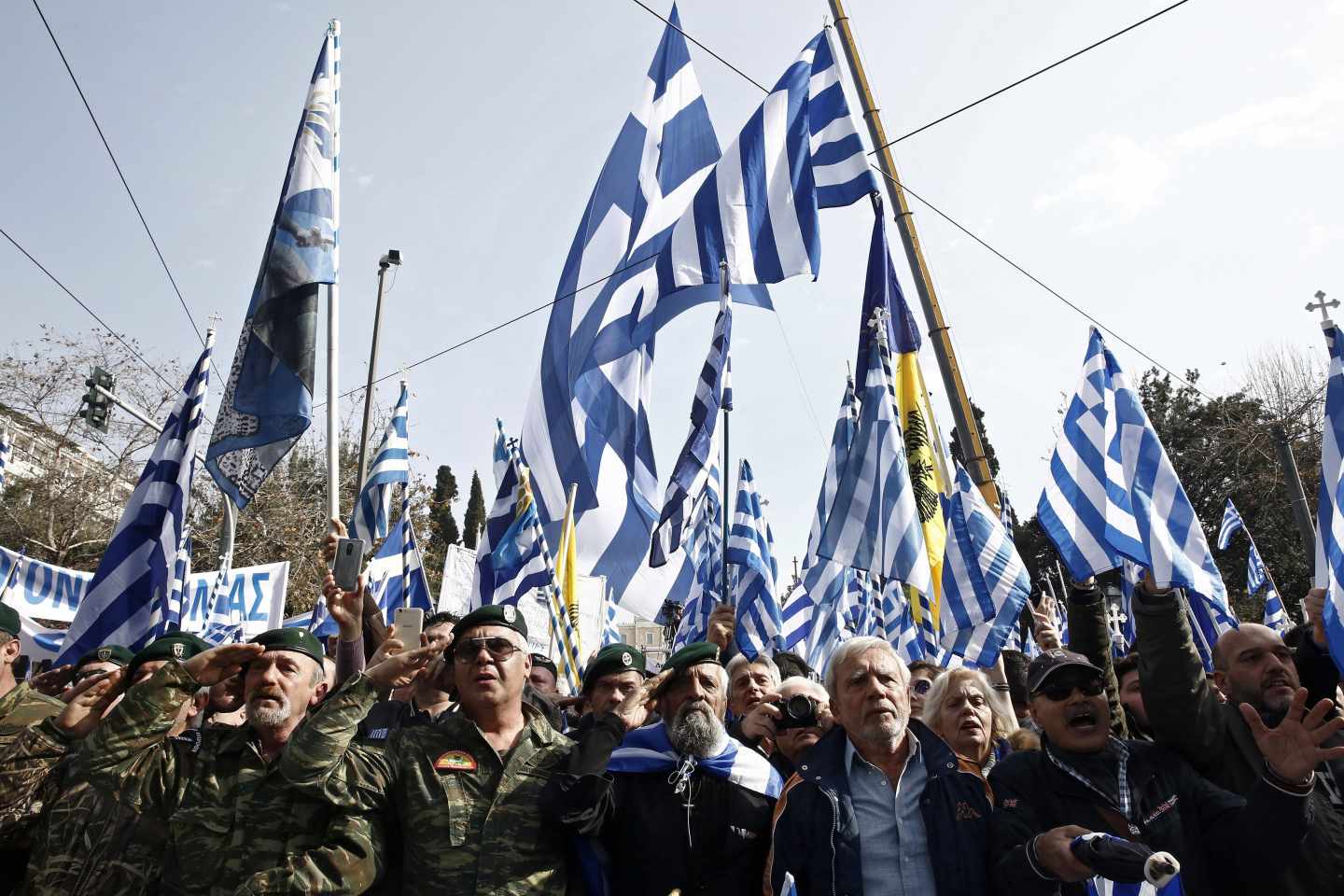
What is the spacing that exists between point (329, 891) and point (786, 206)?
6.48m

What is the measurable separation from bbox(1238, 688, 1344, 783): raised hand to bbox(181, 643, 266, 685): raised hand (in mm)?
3302

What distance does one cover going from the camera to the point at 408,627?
3.83 m

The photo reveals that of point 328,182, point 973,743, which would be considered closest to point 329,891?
point 973,743

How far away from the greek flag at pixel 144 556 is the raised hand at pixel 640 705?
10.4ft

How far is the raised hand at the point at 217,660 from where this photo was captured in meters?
3.42

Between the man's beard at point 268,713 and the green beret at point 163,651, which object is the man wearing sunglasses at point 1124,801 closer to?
the man's beard at point 268,713

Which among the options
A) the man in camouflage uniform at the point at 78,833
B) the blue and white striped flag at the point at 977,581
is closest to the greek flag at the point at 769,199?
the blue and white striped flag at the point at 977,581

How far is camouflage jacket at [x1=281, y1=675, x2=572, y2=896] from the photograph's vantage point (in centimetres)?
312

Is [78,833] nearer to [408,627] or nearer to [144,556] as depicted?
[408,627]

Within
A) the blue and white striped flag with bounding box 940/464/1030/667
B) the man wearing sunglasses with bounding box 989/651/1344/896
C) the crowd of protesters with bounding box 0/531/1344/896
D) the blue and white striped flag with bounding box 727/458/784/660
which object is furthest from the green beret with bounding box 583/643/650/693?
the blue and white striped flag with bounding box 727/458/784/660

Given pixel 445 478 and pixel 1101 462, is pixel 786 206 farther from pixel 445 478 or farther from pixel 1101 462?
pixel 445 478

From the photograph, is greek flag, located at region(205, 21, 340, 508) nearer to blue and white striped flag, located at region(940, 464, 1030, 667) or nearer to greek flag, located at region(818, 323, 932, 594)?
greek flag, located at region(818, 323, 932, 594)

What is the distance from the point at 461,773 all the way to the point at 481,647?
0.46 meters

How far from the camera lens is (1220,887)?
2896mm
